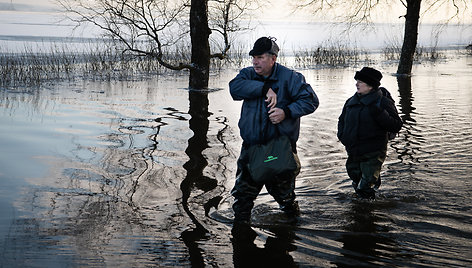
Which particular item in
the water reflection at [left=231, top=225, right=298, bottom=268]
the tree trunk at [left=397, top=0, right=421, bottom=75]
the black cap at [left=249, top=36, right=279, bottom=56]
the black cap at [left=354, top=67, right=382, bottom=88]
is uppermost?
the tree trunk at [left=397, top=0, right=421, bottom=75]

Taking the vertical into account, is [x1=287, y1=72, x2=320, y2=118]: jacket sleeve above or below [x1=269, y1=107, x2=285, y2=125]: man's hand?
above

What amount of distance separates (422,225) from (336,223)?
0.85 meters

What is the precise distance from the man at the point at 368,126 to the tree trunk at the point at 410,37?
60.3ft

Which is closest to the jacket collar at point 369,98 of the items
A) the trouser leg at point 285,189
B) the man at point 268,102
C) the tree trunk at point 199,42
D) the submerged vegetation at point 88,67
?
the man at point 268,102

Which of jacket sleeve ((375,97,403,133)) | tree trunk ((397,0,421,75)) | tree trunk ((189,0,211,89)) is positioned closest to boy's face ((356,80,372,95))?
jacket sleeve ((375,97,403,133))

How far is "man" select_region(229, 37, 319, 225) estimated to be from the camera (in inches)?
175

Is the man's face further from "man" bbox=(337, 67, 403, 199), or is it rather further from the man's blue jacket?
"man" bbox=(337, 67, 403, 199)

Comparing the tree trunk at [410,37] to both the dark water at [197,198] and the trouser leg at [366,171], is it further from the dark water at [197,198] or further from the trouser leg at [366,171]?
the trouser leg at [366,171]

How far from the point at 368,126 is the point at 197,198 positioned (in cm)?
209

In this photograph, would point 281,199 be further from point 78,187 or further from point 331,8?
point 331,8

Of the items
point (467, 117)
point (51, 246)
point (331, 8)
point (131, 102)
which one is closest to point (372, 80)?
point (51, 246)

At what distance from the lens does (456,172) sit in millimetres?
6902

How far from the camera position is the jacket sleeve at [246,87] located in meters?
4.48

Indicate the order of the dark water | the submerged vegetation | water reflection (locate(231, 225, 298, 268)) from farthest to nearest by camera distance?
the submerged vegetation
the dark water
water reflection (locate(231, 225, 298, 268))
